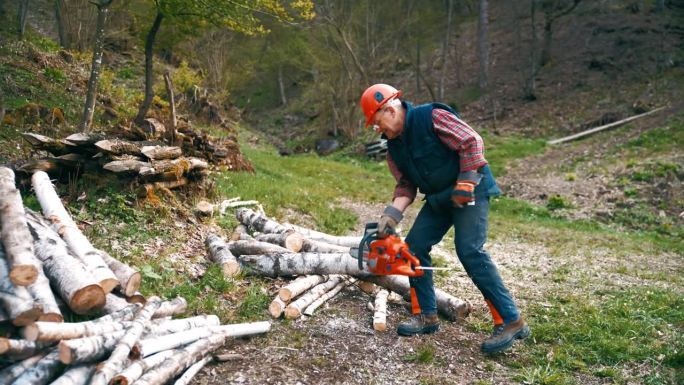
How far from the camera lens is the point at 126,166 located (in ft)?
23.3

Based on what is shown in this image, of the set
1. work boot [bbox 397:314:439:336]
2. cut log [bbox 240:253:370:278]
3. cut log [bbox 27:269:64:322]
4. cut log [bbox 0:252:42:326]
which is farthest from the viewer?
cut log [bbox 240:253:370:278]

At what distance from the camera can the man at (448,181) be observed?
179 inches

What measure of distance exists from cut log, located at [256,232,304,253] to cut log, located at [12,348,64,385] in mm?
3280

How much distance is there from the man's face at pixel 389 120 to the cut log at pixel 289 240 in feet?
7.92

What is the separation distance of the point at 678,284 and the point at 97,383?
7702 millimetres

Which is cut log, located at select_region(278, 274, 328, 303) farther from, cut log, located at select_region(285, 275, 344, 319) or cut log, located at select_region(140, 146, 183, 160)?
cut log, located at select_region(140, 146, 183, 160)

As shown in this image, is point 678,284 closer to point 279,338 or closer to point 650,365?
point 650,365

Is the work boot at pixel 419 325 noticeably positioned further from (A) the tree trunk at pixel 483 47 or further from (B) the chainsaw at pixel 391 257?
(A) the tree trunk at pixel 483 47

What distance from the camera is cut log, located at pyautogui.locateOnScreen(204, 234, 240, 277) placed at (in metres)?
6.02

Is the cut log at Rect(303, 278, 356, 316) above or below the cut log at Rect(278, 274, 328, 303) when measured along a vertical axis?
below

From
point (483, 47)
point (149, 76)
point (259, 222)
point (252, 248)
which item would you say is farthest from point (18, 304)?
A: point (483, 47)

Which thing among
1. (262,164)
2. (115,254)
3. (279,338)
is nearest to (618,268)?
(279,338)

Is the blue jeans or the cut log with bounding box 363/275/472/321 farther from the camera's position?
the cut log with bounding box 363/275/472/321

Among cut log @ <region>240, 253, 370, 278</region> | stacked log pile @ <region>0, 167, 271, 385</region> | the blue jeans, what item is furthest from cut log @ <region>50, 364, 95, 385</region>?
the blue jeans
